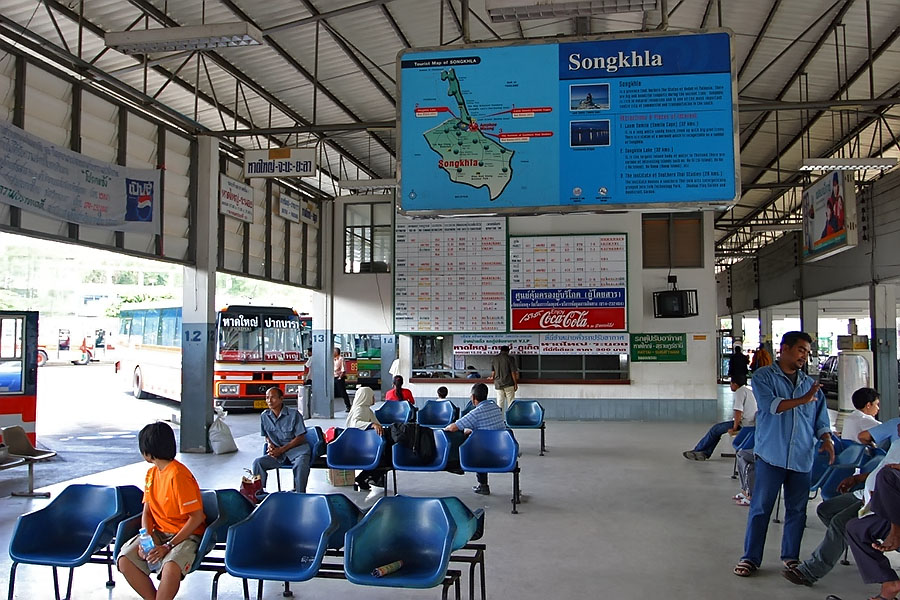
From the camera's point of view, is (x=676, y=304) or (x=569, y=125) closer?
(x=569, y=125)

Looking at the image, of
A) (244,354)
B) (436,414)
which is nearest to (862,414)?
(436,414)

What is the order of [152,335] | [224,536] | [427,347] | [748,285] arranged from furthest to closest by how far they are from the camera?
1. [748,285]
2. [152,335]
3. [427,347]
4. [224,536]

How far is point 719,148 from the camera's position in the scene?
208 inches

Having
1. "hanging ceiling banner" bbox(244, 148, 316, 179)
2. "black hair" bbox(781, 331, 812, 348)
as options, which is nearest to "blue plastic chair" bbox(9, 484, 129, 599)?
"black hair" bbox(781, 331, 812, 348)

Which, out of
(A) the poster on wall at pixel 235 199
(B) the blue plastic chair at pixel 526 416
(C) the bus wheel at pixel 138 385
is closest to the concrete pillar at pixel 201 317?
(A) the poster on wall at pixel 235 199

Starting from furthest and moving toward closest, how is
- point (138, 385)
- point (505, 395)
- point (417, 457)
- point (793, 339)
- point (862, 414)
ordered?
point (138, 385) < point (505, 395) < point (417, 457) < point (862, 414) < point (793, 339)

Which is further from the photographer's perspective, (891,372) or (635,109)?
(891,372)

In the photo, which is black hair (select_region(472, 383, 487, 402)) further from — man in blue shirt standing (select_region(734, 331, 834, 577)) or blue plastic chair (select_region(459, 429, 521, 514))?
man in blue shirt standing (select_region(734, 331, 834, 577))

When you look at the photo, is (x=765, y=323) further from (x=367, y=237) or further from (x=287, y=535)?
(x=287, y=535)

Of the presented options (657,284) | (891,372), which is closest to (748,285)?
(891,372)

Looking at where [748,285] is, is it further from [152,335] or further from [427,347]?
[152,335]

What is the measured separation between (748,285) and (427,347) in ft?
67.3

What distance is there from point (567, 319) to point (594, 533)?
8619 millimetres

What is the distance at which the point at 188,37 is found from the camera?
713 cm
